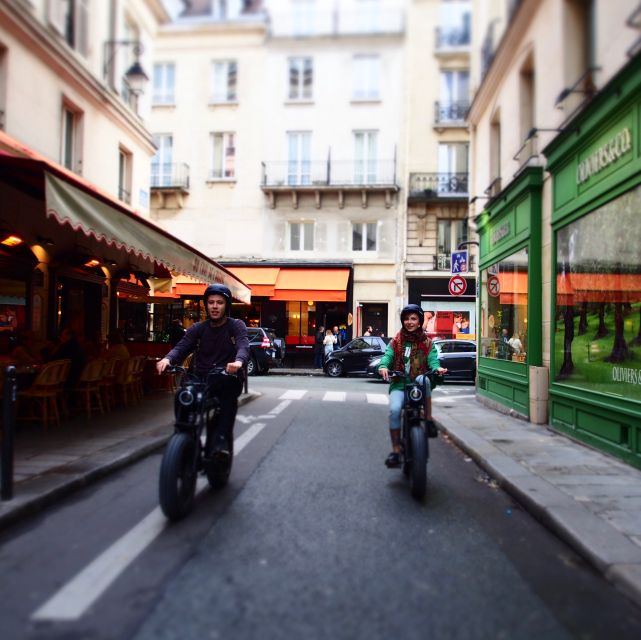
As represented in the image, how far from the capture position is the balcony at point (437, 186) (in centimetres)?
2528

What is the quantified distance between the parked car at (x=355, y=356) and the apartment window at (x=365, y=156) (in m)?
Answer: 8.62

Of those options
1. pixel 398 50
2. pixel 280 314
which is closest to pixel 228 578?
pixel 280 314

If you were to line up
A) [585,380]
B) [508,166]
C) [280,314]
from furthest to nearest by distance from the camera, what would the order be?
[280,314] < [508,166] < [585,380]

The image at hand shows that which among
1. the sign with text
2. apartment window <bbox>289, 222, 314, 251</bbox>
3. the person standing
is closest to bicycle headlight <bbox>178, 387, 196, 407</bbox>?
the sign with text

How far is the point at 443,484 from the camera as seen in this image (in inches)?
229

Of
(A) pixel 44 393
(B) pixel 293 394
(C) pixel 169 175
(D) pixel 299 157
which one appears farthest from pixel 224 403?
(C) pixel 169 175

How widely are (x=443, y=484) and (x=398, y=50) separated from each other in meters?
24.5

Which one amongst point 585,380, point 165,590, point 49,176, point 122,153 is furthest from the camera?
point 122,153

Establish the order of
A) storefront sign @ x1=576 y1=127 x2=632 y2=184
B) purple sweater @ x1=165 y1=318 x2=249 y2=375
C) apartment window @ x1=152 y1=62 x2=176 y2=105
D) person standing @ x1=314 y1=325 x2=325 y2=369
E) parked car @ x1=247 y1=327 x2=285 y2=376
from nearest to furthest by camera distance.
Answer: purple sweater @ x1=165 y1=318 x2=249 y2=375 < storefront sign @ x1=576 y1=127 x2=632 y2=184 < parked car @ x1=247 y1=327 x2=285 y2=376 < person standing @ x1=314 y1=325 x2=325 y2=369 < apartment window @ x1=152 y1=62 x2=176 y2=105

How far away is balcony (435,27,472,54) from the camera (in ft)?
83.6

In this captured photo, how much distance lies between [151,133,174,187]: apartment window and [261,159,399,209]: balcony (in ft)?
14.2

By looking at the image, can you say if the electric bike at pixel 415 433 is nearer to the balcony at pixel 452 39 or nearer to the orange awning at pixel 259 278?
the orange awning at pixel 259 278

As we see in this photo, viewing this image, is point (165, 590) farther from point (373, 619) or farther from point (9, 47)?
point (9, 47)

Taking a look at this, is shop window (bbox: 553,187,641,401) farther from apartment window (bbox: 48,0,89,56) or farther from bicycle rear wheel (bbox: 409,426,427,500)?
apartment window (bbox: 48,0,89,56)
